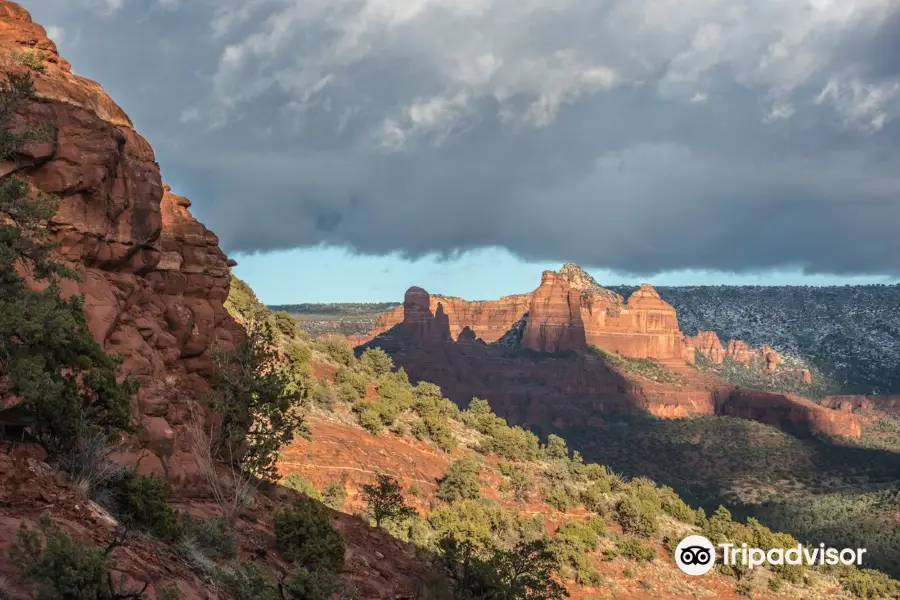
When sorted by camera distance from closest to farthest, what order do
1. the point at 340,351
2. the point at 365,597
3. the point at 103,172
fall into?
the point at 365,597
the point at 103,172
the point at 340,351

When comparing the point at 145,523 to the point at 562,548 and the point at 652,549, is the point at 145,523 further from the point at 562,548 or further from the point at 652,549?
the point at 652,549

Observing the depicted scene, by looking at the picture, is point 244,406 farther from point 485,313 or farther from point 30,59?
point 485,313

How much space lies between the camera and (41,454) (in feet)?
43.9

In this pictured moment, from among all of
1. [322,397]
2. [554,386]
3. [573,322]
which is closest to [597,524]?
[322,397]

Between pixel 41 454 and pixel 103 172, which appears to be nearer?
pixel 41 454

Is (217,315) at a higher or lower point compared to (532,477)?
higher

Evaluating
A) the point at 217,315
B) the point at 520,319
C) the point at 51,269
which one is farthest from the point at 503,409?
the point at 51,269

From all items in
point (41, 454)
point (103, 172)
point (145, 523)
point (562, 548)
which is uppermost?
point (103, 172)

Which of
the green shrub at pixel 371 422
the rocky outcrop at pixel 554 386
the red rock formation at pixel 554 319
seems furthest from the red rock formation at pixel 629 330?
the green shrub at pixel 371 422

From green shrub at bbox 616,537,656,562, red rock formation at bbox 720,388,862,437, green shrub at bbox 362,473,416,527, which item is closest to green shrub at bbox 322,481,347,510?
green shrub at bbox 362,473,416,527

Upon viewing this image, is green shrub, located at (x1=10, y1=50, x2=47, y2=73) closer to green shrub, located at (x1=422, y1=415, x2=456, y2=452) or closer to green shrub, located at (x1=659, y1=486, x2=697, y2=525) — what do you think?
green shrub, located at (x1=422, y1=415, x2=456, y2=452)

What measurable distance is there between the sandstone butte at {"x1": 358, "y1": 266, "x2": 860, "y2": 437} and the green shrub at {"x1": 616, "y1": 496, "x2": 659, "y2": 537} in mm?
84194

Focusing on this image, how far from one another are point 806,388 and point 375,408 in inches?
5935

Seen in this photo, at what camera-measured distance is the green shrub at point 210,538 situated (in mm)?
14234
